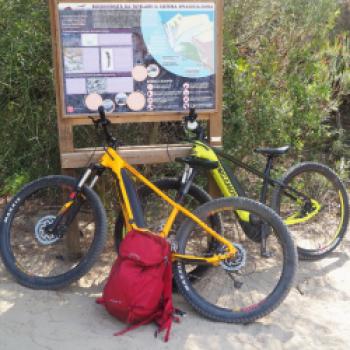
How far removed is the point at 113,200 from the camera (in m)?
5.08

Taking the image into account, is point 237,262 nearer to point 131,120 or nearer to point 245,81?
point 131,120

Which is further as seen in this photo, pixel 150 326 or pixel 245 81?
pixel 245 81

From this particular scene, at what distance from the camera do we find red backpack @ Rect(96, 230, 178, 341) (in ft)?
11.4

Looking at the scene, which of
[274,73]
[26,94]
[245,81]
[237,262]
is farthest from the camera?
[274,73]

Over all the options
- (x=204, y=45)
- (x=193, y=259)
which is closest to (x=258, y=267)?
(x=193, y=259)

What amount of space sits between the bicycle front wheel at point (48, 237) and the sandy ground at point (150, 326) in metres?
0.15

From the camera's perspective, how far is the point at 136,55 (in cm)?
411

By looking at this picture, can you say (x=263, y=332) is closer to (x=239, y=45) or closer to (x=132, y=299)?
(x=132, y=299)

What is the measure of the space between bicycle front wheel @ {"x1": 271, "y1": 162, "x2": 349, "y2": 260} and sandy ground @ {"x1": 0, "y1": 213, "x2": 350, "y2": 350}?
0.63 m

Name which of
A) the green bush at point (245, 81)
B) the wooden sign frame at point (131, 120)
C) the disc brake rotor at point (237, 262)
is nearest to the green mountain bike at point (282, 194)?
the wooden sign frame at point (131, 120)

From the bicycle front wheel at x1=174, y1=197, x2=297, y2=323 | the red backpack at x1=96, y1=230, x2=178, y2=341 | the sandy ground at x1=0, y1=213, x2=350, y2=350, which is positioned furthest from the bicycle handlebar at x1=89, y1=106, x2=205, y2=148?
the sandy ground at x1=0, y1=213, x2=350, y2=350

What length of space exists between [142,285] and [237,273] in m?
0.86

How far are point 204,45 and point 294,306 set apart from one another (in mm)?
2053

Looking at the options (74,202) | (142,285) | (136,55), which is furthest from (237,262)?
(136,55)
